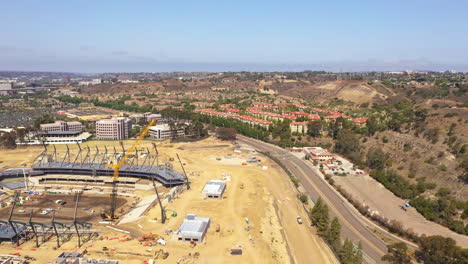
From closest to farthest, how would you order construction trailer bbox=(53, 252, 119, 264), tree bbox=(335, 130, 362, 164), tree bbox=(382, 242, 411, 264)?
tree bbox=(382, 242, 411, 264), construction trailer bbox=(53, 252, 119, 264), tree bbox=(335, 130, 362, 164)

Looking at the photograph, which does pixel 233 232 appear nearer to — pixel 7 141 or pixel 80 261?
pixel 80 261

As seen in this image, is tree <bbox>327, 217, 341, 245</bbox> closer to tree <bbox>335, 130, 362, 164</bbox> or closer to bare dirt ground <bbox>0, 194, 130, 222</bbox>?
bare dirt ground <bbox>0, 194, 130, 222</bbox>

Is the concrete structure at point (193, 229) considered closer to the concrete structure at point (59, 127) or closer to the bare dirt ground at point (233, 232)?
the bare dirt ground at point (233, 232)

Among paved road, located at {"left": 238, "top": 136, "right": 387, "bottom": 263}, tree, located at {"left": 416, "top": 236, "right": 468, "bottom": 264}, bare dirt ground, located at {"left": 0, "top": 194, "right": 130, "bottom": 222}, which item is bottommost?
bare dirt ground, located at {"left": 0, "top": 194, "right": 130, "bottom": 222}

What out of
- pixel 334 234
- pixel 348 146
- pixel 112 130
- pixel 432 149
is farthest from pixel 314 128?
pixel 112 130

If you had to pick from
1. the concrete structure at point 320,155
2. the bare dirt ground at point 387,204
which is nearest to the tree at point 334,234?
the bare dirt ground at point 387,204

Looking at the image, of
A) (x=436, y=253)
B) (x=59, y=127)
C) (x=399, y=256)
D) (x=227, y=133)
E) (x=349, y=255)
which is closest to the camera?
(x=436, y=253)

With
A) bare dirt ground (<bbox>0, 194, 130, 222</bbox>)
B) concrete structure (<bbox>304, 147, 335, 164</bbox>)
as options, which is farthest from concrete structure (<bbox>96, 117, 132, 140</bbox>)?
concrete structure (<bbox>304, 147, 335, 164</bbox>)

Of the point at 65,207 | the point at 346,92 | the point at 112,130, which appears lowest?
A: the point at 65,207
